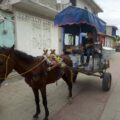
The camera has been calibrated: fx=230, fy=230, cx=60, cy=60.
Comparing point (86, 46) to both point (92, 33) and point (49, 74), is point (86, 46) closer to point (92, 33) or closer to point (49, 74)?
point (92, 33)

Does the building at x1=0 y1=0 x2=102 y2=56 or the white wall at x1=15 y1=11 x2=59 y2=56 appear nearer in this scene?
the building at x1=0 y1=0 x2=102 y2=56

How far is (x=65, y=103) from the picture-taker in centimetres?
678

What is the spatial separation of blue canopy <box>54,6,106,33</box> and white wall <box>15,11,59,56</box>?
456 cm

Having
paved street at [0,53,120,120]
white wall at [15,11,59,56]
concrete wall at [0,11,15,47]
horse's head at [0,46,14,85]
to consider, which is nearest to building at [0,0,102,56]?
white wall at [15,11,59,56]

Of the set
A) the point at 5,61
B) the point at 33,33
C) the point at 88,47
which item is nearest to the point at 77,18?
the point at 88,47

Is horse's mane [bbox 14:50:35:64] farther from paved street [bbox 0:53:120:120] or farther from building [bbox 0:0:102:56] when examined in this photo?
building [bbox 0:0:102:56]

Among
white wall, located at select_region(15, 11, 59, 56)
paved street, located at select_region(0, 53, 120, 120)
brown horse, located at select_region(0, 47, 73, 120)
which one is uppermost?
white wall, located at select_region(15, 11, 59, 56)

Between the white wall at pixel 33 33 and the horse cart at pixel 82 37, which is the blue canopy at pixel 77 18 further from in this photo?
the white wall at pixel 33 33

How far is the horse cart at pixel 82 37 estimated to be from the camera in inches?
309

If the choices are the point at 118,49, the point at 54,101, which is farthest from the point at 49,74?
the point at 118,49

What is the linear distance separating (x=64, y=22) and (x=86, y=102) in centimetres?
300

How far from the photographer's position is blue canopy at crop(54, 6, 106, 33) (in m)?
7.73

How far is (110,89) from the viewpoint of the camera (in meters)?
8.68

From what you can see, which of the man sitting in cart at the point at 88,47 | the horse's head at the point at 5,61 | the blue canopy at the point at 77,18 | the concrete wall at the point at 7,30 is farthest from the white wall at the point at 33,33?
the horse's head at the point at 5,61
